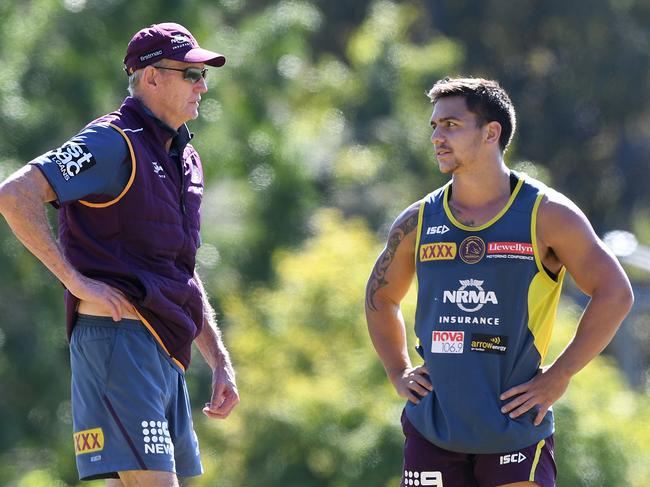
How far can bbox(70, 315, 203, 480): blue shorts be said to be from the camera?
4.86 metres

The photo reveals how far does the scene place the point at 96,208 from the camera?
4941mm

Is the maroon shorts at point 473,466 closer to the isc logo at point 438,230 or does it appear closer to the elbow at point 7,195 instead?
the isc logo at point 438,230

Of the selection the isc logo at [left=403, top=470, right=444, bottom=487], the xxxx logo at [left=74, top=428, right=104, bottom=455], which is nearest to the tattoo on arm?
the isc logo at [left=403, top=470, right=444, bottom=487]

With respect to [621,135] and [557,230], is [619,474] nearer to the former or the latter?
[557,230]

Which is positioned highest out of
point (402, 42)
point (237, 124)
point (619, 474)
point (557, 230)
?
point (402, 42)

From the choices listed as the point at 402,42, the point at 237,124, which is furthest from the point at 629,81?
the point at 237,124

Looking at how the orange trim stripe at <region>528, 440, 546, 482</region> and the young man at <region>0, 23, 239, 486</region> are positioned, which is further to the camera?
the orange trim stripe at <region>528, 440, 546, 482</region>

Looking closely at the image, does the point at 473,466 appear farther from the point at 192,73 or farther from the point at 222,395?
the point at 192,73

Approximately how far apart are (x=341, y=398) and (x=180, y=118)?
227 inches

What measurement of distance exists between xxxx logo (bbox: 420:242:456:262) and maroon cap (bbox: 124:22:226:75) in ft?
3.44

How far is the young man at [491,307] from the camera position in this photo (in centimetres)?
515

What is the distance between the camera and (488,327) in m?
5.17

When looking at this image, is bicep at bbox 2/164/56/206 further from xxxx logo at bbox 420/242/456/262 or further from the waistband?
xxxx logo at bbox 420/242/456/262

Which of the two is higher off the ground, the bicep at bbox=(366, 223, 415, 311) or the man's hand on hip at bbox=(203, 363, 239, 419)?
the bicep at bbox=(366, 223, 415, 311)
